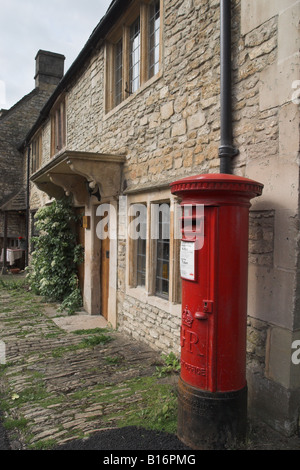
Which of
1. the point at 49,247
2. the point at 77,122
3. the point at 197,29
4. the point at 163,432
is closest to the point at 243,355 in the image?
the point at 163,432

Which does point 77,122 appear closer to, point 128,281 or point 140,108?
point 140,108

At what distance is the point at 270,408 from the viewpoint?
286 centimetres

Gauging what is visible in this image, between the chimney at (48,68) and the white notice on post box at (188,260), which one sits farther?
the chimney at (48,68)

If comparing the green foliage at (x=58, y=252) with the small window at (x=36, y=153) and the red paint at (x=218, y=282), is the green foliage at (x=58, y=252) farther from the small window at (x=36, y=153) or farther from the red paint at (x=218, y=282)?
the small window at (x=36, y=153)

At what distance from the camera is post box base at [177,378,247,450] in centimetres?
257

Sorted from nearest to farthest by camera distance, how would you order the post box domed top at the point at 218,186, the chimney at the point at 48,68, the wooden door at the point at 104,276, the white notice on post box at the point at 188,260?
1. the post box domed top at the point at 218,186
2. the white notice on post box at the point at 188,260
3. the wooden door at the point at 104,276
4. the chimney at the point at 48,68

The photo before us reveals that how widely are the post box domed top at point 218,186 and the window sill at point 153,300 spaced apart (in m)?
2.07

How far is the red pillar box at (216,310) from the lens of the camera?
101 inches

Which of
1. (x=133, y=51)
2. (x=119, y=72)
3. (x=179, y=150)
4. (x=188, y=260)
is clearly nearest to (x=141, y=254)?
(x=179, y=150)

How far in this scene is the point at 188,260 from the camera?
2.75m

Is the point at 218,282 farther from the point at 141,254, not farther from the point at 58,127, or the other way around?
the point at 58,127

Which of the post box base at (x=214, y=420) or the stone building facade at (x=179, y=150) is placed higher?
the stone building facade at (x=179, y=150)

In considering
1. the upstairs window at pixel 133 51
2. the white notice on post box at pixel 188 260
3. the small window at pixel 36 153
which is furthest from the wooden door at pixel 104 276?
the small window at pixel 36 153
